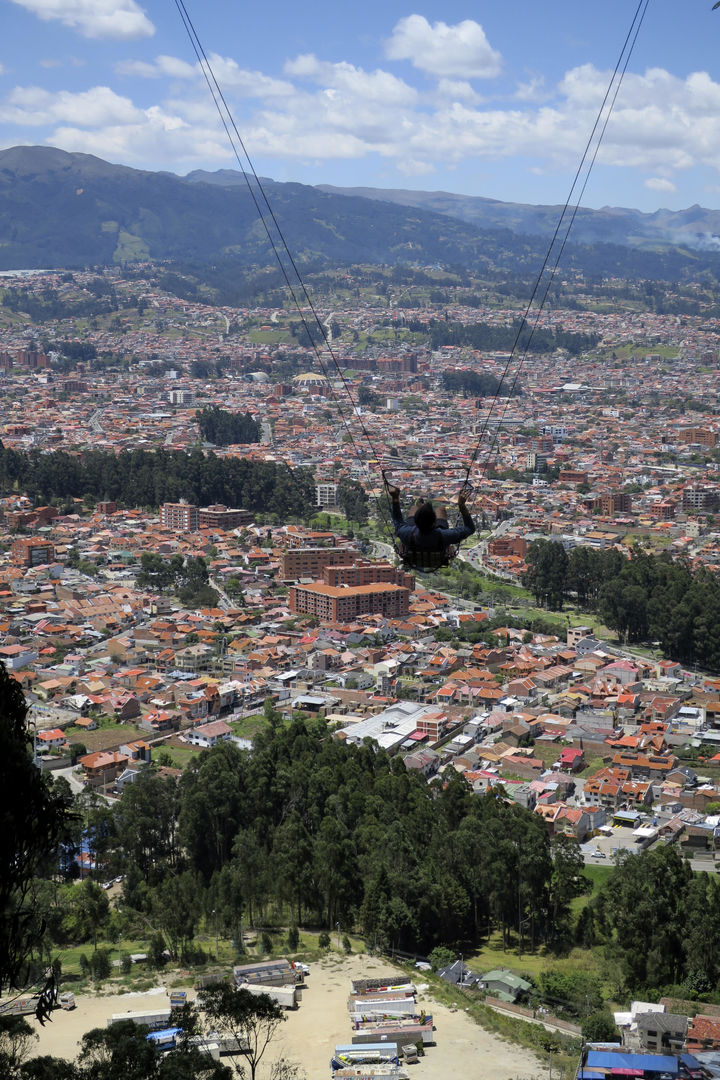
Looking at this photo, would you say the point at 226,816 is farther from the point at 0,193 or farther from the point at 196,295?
the point at 0,193

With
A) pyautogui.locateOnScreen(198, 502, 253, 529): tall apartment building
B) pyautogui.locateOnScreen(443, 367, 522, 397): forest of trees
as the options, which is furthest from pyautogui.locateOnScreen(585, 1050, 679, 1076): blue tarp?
pyautogui.locateOnScreen(443, 367, 522, 397): forest of trees

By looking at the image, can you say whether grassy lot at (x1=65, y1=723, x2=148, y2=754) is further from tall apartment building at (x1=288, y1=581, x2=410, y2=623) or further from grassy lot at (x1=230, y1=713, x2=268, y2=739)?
tall apartment building at (x1=288, y1=581, x2=410, y2=623)

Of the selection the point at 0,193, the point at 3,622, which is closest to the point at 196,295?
the point at 0,193

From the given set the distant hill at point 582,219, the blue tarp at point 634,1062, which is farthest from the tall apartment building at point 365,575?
the distant hill at point 582,219

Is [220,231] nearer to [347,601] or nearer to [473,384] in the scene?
[473,384]

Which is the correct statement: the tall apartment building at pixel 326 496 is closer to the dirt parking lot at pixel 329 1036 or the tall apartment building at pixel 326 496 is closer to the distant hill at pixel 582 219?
the dirt parking lot at pixel 329 1036

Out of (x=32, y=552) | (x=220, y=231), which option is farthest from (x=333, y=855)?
(x=220, y=231)

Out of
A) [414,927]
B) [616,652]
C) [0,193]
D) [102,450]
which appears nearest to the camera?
[414,927]
